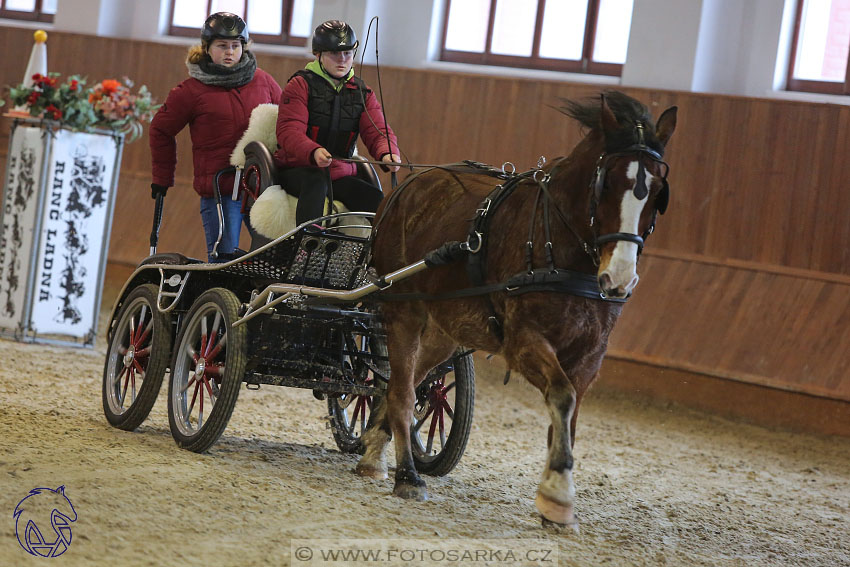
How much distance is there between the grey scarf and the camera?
5121mm

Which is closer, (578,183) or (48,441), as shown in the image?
(578,183)

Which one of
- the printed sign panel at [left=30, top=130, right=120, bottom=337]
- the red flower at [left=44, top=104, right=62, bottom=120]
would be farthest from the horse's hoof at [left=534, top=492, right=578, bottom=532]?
the red flower at [left=44, top=104, right=62, bottom=120]

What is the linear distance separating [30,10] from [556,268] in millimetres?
10372

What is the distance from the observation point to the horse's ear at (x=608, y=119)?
10.9 feet

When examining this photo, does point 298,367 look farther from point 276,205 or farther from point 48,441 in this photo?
point 48,441

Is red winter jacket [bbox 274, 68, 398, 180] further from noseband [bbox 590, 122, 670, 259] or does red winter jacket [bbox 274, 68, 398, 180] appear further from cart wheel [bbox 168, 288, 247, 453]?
noseband [bbox 590, 122, 670, 259]

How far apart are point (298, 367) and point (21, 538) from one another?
1760 mm

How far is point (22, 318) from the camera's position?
792 centimetres

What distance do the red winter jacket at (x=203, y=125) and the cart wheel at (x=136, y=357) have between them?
24.6 inches

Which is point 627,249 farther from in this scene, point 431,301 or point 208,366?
Result: point 208,366

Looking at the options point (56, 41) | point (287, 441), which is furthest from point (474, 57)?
point (287, 441)

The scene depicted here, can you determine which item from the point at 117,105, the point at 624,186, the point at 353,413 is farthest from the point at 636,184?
the point at 117,105
